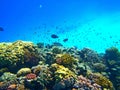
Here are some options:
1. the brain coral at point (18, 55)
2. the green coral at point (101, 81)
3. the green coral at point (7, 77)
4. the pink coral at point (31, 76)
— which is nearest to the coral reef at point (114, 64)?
the green coral at point (101, 81)

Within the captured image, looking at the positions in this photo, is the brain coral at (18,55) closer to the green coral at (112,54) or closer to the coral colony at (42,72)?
the coral colony at (42,72)

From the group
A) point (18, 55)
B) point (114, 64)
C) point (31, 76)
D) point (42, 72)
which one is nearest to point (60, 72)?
point (42, 72)

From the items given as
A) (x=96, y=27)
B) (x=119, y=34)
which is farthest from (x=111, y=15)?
(x=119, y=34)

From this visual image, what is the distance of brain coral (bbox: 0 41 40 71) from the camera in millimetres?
11719

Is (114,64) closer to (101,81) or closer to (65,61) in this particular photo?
(101,81)

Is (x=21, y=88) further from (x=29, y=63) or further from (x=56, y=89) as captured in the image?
(x=29, y=63)

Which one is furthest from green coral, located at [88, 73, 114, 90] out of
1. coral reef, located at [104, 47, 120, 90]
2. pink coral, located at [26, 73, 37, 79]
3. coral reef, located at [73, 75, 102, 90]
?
coral reef, located at [104, 47, 120, 90]

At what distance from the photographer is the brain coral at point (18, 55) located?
1172cm

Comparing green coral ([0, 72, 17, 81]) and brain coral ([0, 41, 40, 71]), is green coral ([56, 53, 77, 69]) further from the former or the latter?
green coral ([0, 72, 17, 81])

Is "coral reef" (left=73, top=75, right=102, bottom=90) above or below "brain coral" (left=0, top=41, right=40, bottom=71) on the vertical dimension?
below

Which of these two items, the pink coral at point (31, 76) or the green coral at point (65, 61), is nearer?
the pink coral at point (31, 76)

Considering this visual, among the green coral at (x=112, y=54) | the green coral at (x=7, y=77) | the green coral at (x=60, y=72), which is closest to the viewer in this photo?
Answer: the green coral at (x=60, y=72)

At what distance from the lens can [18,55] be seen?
1203 centimetres

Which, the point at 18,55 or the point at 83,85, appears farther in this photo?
the point at 18,55
